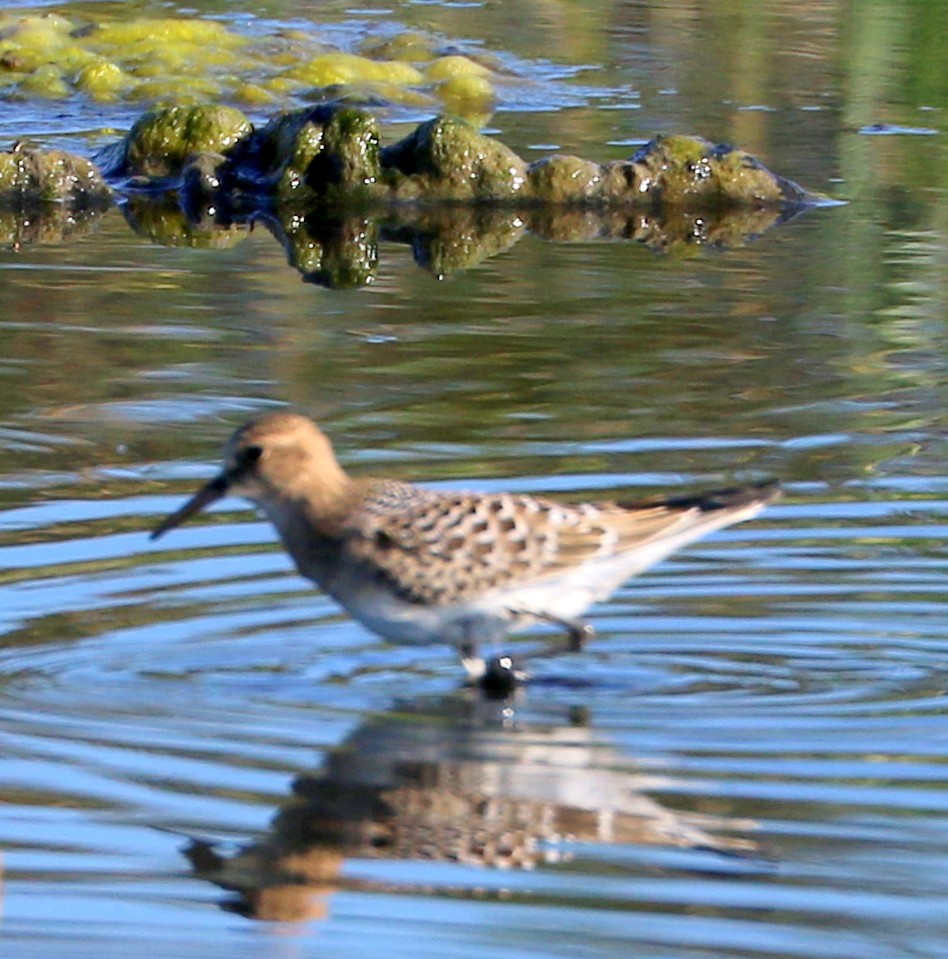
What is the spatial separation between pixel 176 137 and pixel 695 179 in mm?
3629

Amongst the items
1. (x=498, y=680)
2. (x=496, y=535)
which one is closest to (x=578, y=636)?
(x=498, y=680)

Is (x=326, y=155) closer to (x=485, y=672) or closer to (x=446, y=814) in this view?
(x=485, y=672)

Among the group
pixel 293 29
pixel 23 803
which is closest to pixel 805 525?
pixel 23 803

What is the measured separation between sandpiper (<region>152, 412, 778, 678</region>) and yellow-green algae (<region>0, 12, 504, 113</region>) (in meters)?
12.1

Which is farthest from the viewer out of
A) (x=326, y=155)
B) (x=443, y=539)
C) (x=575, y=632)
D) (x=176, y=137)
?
(x=176, y=137)

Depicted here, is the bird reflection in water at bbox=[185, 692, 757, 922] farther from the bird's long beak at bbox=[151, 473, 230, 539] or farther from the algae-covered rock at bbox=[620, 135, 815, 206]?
the algae-covered rock at bbox=[620, 135, 815, 206]

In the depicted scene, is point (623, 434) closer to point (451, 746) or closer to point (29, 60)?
point (451, 746)

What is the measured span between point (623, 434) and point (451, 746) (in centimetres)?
341

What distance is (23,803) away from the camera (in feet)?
18.8

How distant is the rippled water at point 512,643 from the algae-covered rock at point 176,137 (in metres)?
2.57

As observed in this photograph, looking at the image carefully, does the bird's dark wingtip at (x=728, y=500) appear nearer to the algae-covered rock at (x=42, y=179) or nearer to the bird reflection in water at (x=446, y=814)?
the bird reflection in water at (x=446, y=814)

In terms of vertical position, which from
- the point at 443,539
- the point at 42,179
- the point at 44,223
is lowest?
the point at 44,223

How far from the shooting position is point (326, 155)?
15656 mm

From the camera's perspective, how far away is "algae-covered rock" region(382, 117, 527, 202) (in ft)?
50.3
